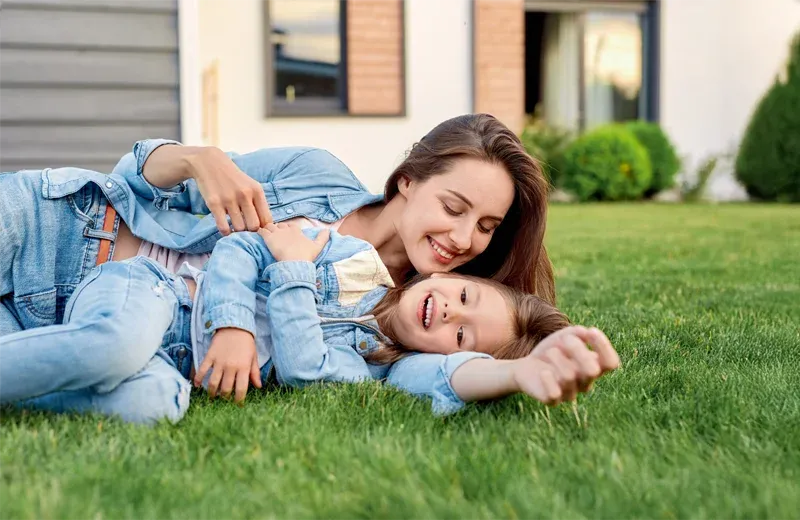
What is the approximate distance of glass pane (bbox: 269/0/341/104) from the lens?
36.5ft

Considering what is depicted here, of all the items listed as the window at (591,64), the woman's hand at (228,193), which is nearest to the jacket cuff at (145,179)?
the woman's hand at (228,193)

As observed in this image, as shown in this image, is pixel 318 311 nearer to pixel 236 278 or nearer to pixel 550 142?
pixel 236 278

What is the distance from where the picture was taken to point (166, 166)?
2.77 m

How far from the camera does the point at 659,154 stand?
1274 centimetres

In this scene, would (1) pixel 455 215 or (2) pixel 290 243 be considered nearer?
(2) pixel 290 243

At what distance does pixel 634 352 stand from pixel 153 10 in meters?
3.63

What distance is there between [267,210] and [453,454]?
45.8 inches

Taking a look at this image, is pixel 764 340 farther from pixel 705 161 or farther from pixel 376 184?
pixel 705 161

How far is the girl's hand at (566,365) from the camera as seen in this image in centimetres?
179

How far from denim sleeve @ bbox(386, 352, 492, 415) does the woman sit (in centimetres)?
42

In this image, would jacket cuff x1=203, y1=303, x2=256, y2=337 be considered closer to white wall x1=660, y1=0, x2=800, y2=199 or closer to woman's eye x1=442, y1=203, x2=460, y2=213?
woman's eye x1=442, y1=203, x2=460, y2=213

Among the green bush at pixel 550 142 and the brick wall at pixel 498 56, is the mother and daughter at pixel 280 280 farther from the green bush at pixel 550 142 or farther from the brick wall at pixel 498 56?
the green bush at pixel 550 142

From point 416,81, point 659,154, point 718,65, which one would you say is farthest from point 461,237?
point 718,65

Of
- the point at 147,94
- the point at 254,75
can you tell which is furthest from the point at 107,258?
the point at 254,75
